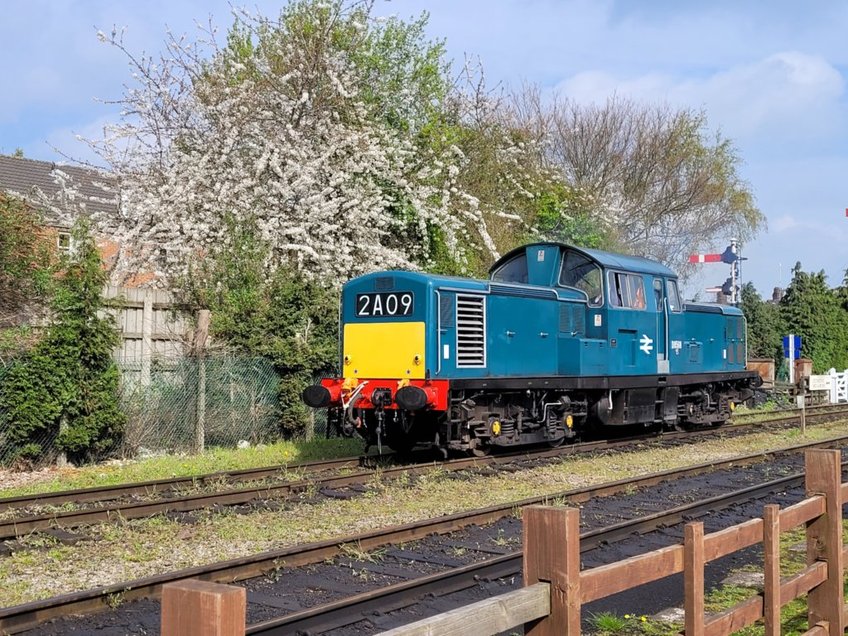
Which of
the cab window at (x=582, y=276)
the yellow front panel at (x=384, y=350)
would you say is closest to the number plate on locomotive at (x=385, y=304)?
the yellow front panel at (x=384, y=350)

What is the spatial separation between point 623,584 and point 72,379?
11859 mm

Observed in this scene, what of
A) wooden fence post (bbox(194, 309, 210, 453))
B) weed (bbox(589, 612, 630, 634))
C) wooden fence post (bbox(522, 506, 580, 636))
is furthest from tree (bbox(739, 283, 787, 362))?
wooden fence post (bbox(522, 506, 580, 636))

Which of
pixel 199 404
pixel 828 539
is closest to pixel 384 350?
pixel 199 404

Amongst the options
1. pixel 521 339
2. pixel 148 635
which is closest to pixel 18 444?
pixel 521 339

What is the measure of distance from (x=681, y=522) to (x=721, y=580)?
2315 millimetres

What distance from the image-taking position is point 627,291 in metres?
16.6

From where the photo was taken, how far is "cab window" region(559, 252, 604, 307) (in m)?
15.9

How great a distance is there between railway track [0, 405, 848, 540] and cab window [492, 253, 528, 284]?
3.25 meters

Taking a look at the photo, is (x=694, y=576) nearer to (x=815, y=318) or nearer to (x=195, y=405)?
(x=195, y=405)

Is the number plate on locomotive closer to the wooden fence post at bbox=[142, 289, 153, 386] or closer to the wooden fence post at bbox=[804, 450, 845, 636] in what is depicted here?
the wooden fence post at bbox=[142, 289, 153, 386]

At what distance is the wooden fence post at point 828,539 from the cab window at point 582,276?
10.5m

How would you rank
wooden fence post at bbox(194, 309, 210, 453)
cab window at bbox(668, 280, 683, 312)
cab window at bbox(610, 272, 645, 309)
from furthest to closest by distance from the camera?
cab window at bbox(668, 280, 683, 312) → cab window at bbox(610, 272, 645, 309) → wooden fence post at bbox(194, 309, 210, 453)

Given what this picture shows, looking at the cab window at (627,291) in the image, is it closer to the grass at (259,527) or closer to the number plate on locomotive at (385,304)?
the grass at (259,527)

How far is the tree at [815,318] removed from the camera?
128 ft
